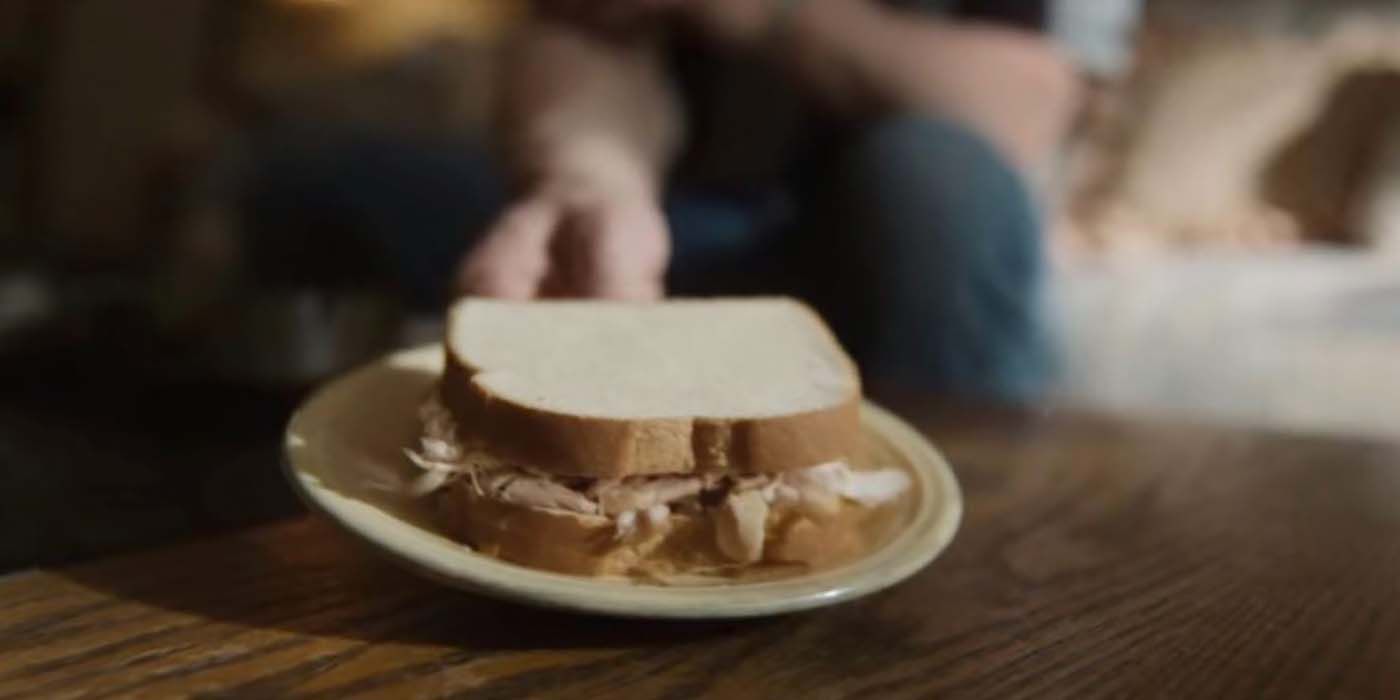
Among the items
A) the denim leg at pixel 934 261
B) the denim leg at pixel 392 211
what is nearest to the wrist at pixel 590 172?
the denim leg at pixel 934 261

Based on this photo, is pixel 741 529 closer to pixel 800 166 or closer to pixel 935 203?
pixel 935 203

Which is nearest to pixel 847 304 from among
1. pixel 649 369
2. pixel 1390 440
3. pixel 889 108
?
pixel 889 108

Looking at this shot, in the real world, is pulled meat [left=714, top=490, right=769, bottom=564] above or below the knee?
below

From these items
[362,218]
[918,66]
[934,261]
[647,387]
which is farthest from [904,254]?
[362,218]

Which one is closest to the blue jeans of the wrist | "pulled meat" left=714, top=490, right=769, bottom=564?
the wrist

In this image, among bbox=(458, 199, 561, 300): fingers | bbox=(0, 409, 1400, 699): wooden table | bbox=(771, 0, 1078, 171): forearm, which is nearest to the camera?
bbox=(0, 409, 1400, 699): wooden table

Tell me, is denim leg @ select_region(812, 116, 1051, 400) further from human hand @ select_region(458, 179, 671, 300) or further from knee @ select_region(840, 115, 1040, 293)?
human hand @ select_region(458, 179, 671, 300)

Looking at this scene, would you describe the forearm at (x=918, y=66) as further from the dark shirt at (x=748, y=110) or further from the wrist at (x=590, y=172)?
the wrist at (x=590, y=172)
